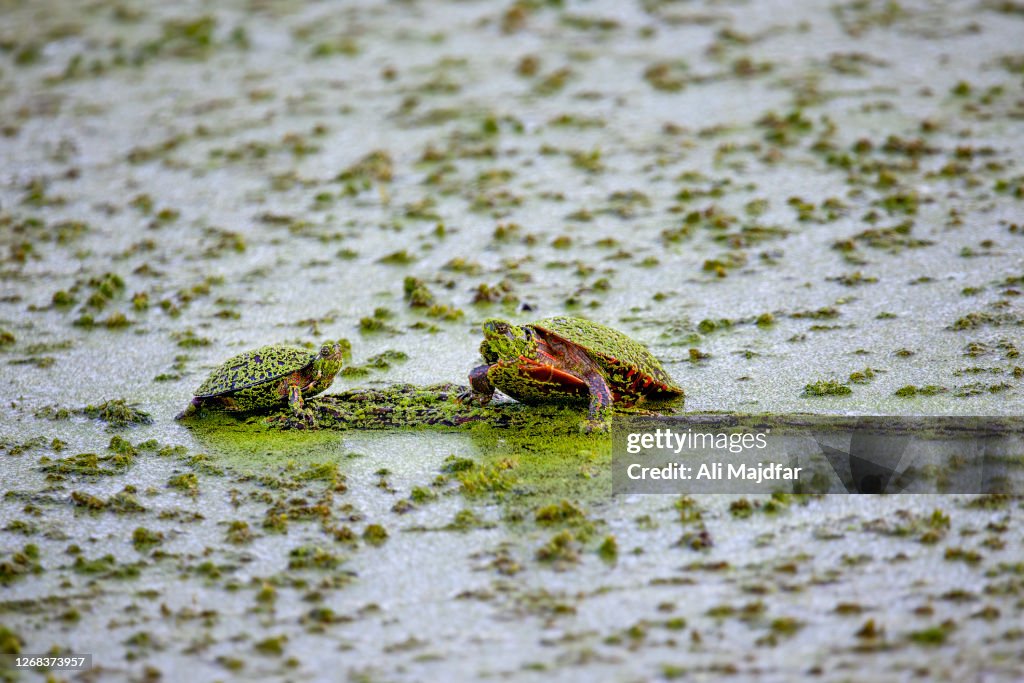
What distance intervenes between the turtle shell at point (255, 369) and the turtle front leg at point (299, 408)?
94 millimetres

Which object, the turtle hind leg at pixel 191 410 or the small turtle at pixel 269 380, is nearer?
the small turtle at pixel 269 380

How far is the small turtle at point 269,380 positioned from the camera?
4.98m

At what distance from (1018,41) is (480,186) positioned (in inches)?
198

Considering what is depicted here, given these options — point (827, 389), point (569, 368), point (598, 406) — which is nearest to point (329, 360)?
point (569, 368)

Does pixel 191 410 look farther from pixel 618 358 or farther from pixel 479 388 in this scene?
pixel 618 358

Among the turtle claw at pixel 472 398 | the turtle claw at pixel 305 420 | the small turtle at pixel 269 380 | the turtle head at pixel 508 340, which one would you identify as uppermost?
the turtle head at pixel 508 340

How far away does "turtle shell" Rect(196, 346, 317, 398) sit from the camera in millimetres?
4973

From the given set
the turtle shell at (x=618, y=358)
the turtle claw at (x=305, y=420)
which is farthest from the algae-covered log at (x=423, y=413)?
the turtle shell at (x=618, y=358)

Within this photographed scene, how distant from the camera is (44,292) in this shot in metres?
6.81

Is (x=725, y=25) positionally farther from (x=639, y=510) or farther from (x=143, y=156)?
(x=639, y=510)

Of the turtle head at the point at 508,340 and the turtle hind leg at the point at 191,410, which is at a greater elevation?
the turtle head at the point at 508,340

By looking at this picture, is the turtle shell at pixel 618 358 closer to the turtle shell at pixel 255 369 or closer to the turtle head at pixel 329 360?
the turtle head at pixel 329 360

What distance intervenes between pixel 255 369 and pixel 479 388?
1050 mm

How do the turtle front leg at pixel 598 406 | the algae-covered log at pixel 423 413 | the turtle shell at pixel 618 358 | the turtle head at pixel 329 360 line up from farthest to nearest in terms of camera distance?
the turtle head at pixel 329 360 < the algae-covered log at pixel 423 413 < the turtle shell at pixel 618 358 < the turtle front leg at pixel 598 406
